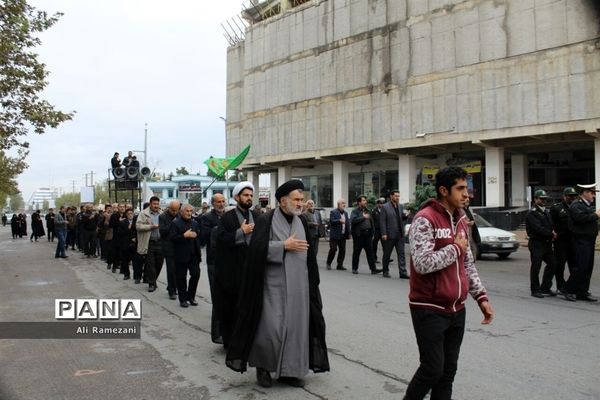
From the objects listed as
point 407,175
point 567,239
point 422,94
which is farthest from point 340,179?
point 567,239

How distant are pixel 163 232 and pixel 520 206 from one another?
2621 cm

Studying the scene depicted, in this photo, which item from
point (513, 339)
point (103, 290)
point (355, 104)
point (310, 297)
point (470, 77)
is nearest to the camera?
point (310, 297)

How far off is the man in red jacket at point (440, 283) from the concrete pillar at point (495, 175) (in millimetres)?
28031

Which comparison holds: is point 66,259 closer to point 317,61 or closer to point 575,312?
point 575,312

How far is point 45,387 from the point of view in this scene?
4.74 meters

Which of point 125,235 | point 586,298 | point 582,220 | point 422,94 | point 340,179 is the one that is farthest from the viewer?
point 340,179

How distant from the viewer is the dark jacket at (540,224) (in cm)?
887

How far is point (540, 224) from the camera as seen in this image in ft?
29.3

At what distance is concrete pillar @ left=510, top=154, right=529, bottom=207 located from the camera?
3139 cm

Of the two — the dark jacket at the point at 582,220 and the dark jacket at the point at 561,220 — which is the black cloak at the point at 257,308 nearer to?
the dark jacket at the point at 582,220

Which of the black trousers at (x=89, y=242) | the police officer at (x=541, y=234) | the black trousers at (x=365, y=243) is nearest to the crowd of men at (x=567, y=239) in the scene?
the police officer at (x=541, y=234)

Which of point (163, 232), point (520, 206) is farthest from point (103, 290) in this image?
point (520, 206)

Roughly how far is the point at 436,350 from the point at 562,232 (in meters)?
6.84

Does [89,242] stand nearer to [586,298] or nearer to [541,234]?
[541,234]
